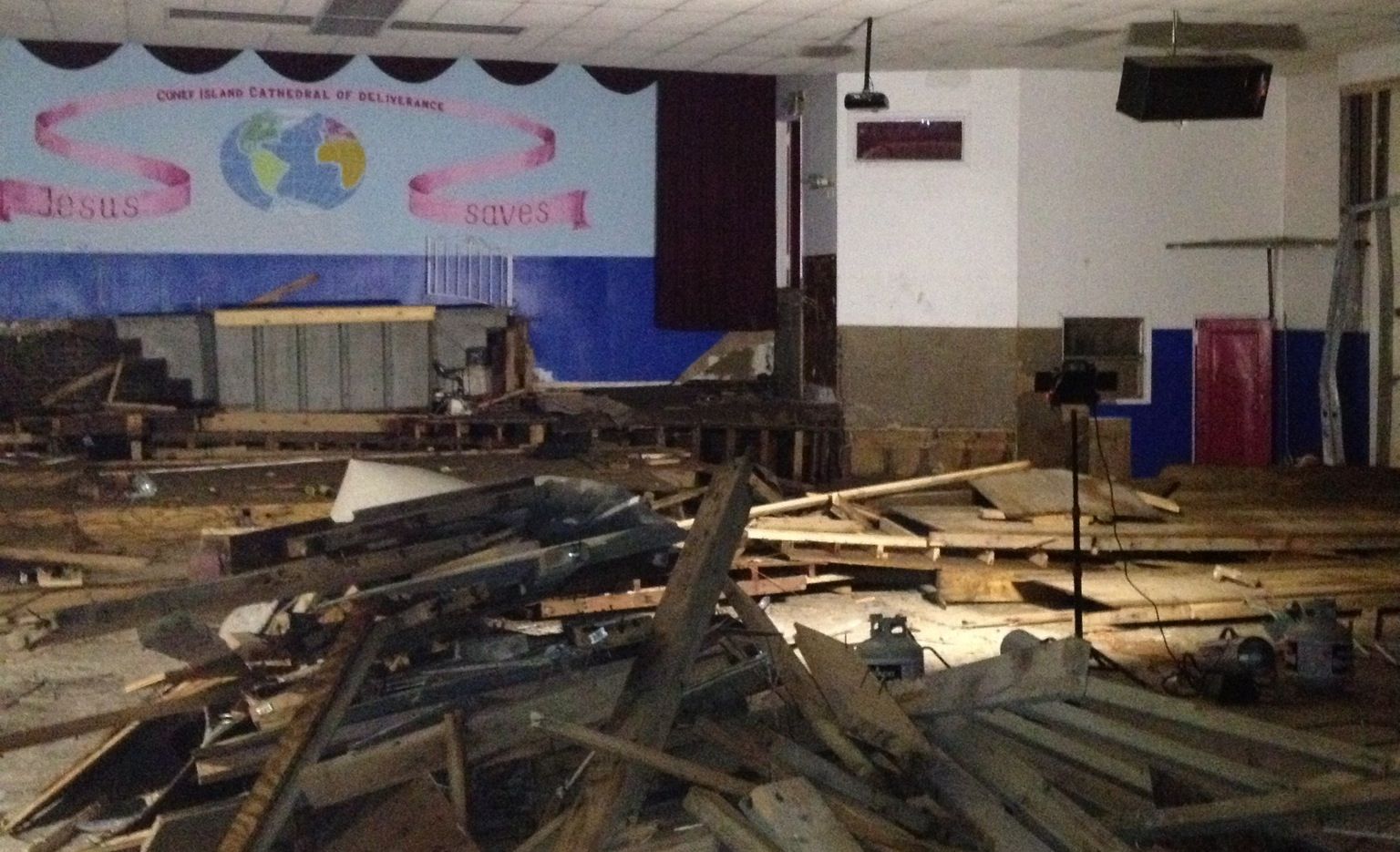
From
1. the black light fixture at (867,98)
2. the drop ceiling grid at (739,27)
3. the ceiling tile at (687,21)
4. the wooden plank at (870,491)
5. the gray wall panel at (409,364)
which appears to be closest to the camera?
the wooden plank at (870,491)

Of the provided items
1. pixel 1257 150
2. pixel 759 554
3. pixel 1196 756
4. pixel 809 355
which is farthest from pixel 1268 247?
pixel 1196 756

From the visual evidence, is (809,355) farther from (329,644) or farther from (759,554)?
(329,644)

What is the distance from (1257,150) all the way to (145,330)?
8.06 meters

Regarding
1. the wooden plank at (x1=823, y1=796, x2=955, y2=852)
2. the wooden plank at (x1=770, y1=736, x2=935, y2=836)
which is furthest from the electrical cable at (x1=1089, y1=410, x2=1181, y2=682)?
the wooden plank at (x1=823, y1=796, x2=955, y2=852)

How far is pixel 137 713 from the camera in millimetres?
4734

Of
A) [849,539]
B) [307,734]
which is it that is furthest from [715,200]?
[307,734]

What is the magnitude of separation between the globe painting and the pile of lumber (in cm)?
662

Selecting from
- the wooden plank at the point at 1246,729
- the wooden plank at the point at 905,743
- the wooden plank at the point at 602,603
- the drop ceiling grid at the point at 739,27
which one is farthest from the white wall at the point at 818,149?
the wooden plank at the point at 1246,729

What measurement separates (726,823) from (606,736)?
393 mm

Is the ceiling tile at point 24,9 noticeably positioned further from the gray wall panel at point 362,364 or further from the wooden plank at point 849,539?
the wooden plank at point 849,539

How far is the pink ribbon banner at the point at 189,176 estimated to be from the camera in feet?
36.4

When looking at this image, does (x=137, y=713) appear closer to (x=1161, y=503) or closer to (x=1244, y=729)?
(x=1244, y=729)

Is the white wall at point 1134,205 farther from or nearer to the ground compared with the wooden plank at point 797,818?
farther from the ground

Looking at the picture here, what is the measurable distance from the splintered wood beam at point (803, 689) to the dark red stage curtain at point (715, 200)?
693cm
